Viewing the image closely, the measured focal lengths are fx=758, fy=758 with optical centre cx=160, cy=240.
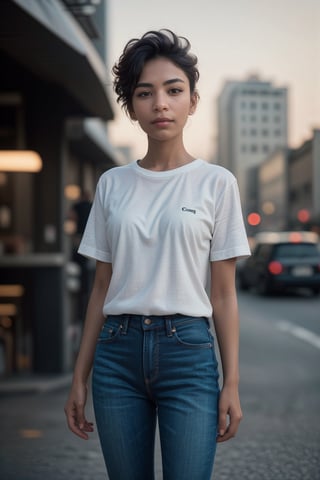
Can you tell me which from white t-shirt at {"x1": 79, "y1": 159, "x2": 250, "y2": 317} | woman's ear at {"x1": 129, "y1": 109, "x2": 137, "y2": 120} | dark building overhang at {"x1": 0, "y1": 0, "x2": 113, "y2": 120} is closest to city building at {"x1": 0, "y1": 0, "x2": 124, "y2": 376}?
dark building overhang at {"x1": 0, "y1": 0, "x2": 113, "y2": 120}

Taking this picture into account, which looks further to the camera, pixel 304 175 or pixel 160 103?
pixel 304 175

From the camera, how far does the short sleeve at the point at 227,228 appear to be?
2.22 m

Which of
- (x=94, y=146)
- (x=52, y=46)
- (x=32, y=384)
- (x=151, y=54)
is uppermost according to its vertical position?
(x=52, y=46)

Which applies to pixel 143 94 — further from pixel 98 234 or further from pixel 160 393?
pixel 160 393

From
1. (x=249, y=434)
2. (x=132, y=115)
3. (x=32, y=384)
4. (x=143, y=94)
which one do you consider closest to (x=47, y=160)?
(x=32, y=384)

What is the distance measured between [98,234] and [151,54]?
22.7 inches

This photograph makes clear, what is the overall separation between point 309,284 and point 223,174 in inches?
657

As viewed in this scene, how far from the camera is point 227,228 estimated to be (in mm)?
2236

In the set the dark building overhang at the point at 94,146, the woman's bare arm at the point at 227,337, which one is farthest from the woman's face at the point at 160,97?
the dark building overhang at the point at 94,146

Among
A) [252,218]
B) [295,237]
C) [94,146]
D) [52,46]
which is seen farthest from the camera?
[295,237]

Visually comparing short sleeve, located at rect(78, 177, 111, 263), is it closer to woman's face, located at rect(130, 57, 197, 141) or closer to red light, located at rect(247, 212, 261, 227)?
woman's face, located at rect(130, 57, 197, 141)

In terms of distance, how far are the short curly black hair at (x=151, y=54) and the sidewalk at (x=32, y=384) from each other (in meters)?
5.29

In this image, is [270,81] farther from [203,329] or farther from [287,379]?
[203,329]

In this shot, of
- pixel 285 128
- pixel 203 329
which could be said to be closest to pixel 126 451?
pixel 203 329
